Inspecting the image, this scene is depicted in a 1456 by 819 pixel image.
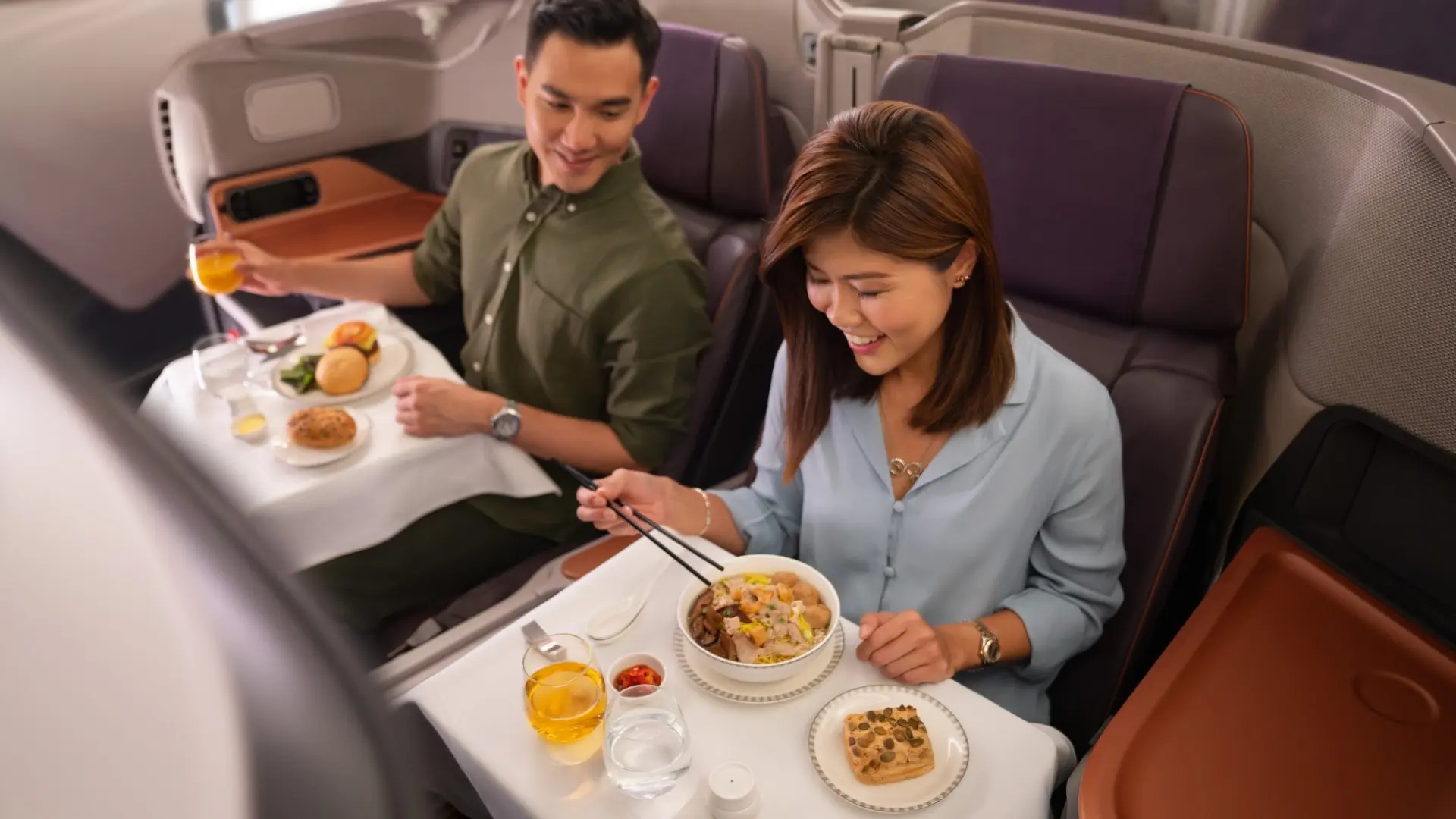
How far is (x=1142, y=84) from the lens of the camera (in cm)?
119

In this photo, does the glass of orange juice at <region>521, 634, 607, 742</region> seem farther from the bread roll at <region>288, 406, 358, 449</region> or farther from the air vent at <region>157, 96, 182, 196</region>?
the air vent at <region>157, 96, 182, 196</region>

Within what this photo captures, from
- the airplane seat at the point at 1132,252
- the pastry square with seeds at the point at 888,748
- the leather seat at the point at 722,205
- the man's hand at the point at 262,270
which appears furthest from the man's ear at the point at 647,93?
the pastry square with seeds at the point at 888,748

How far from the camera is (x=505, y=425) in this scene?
1.50 m

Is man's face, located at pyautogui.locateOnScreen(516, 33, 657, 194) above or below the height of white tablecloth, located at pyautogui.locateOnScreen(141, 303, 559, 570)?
above

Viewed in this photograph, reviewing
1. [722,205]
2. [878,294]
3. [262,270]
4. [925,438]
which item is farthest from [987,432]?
[262,270]

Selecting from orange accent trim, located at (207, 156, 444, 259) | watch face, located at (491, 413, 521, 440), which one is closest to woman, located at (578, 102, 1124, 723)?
watch face, located at (491, 413, 521, 440)

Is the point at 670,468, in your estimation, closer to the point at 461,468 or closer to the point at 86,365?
the point at 461,468

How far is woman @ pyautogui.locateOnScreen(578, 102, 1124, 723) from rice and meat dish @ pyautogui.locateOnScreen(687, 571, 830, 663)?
68mm

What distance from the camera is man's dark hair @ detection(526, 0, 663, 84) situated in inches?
58.3

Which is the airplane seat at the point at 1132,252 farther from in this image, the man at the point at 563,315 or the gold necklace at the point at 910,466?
the man at the point at 563,315

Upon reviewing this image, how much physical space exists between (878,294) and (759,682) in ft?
1.47

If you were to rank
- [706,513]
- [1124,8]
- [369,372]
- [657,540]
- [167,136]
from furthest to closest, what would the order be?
[167,136], [1124,8], [369,372], [706,513], [657,540]

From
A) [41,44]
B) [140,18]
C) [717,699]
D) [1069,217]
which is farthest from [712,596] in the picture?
[41,44]

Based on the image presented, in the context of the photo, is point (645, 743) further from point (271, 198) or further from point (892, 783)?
point (271, 198)
